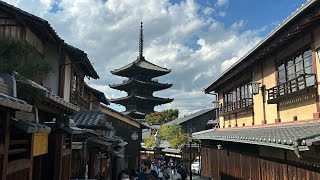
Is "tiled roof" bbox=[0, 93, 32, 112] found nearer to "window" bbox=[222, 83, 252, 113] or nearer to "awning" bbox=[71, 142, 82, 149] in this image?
"awning" bbox=[71, 142, 82, 149]

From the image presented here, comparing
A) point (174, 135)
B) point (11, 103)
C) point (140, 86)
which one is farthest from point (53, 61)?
point (140, 86)

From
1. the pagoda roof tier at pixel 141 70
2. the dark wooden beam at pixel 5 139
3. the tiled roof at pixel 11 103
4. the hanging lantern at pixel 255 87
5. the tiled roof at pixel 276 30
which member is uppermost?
the pagoda roof tier at pixel 141 70

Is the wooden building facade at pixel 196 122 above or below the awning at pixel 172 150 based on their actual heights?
above

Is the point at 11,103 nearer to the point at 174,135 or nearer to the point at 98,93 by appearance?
the point at 98,93

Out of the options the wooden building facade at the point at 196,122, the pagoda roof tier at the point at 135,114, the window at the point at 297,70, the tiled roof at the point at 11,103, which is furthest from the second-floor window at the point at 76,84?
the pagoda roof tier at the point at 135,114

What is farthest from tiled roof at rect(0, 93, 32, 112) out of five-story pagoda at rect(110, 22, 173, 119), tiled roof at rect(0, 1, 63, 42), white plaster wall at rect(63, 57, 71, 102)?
five-story pagoda at rect(110, 22, 173, 119)

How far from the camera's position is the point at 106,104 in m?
27.1

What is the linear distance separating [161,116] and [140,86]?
9602mm

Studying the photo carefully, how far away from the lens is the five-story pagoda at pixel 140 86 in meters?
53.0

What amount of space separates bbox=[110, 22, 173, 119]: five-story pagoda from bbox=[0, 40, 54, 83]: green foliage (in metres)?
45.4

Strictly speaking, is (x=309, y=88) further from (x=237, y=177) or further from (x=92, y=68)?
(x=92, y=68)

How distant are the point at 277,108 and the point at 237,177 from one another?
14.8 ft

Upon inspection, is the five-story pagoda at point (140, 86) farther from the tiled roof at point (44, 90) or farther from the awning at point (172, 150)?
the tiled roof at point (44, 90)

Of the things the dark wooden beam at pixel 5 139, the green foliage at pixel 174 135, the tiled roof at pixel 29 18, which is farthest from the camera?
the green foliage at pixel 174 135
